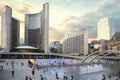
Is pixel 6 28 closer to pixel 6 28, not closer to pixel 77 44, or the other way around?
pixel 6 28

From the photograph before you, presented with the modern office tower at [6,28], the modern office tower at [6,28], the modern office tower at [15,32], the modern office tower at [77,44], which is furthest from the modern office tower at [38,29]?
the modern office tower at [77,44]

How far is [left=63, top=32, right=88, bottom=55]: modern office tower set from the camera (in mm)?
119963

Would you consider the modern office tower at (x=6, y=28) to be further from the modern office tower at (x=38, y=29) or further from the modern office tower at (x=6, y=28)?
the modern office tower at (x=38, y=29)

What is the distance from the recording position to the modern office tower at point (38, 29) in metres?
104

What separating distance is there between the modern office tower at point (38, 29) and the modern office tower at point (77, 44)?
2404 cm

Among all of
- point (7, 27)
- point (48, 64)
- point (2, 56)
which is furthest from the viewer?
point (7, 27)

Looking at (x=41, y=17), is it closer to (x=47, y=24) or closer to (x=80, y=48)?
(x=47, y=24)

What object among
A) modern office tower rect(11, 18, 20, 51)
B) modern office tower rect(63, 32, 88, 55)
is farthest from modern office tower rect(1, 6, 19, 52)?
modern office tower rect(63, 32, 88, 55)

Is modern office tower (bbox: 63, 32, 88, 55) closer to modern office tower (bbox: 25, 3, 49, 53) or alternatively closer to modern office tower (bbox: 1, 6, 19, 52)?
modern office tower (bbox: 25, 3, 49, 53)

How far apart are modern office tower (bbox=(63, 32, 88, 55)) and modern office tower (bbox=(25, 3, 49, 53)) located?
24.0 metres

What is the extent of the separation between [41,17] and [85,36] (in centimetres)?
2714

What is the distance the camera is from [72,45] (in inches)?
5034

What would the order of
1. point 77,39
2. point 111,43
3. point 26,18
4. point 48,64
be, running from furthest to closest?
point 77,39
point 26,18
point 111,43
point 48,64

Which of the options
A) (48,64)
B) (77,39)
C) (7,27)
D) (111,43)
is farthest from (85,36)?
(48,64)
